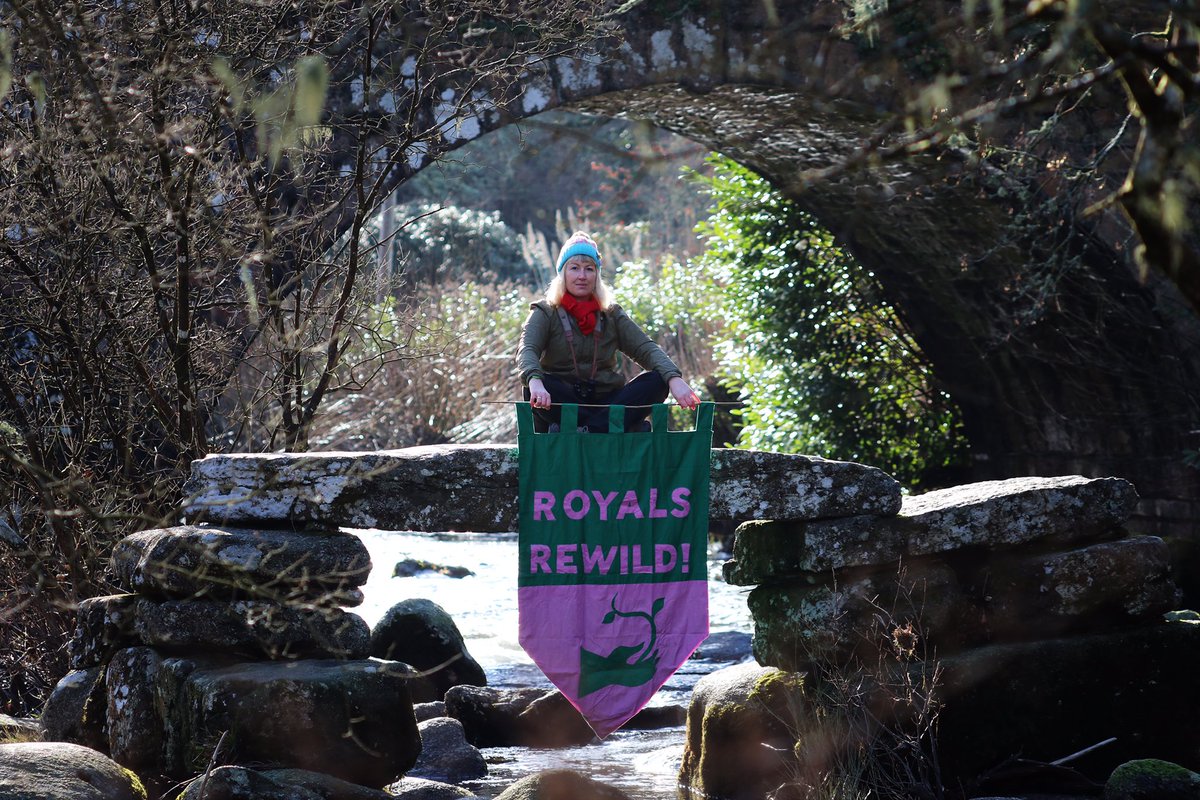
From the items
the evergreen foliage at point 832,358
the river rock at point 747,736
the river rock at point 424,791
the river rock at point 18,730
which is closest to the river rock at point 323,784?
the river rock at point 424,791

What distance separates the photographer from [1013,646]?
6.03 meters

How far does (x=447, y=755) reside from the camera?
6.71m

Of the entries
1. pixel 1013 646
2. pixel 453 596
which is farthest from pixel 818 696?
pixel 453 596

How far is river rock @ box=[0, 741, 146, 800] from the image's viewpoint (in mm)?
4656

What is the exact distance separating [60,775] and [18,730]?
1278 millimetres

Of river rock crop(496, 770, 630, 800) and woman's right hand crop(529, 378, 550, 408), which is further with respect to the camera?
woman's right hand crop(529, 378, 550, 408)

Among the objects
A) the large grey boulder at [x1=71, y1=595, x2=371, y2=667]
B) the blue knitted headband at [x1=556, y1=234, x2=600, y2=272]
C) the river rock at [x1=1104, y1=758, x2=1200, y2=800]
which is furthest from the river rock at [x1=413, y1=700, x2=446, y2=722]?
the river rock at [x1=1104, y1=758, x2=1200, y2=800]

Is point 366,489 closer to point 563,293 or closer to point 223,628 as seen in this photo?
point 223,628

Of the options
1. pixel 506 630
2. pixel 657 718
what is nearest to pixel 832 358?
pixel 506 630

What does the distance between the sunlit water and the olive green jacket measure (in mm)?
1984

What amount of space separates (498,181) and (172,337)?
89.1 feet

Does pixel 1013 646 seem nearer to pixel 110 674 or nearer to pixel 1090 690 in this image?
pixel 1090 690

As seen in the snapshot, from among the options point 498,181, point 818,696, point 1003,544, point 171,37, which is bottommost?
point 818,696

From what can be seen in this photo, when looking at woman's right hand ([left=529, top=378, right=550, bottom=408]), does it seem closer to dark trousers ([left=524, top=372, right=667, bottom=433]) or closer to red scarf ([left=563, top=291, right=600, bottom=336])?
dark trousers ([left=524, top=372, right=667, bottom=433])
